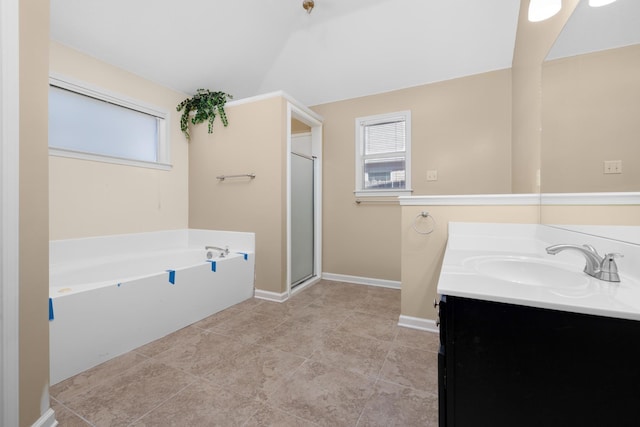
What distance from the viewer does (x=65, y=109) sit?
2.27 metres

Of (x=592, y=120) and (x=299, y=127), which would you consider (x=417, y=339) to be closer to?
(x=592, y=120)

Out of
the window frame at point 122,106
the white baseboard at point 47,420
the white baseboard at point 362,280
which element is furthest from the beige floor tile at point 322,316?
the window frame at point 122,106

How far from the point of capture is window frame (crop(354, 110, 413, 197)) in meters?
2.98

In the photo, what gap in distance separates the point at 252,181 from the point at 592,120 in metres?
2.47

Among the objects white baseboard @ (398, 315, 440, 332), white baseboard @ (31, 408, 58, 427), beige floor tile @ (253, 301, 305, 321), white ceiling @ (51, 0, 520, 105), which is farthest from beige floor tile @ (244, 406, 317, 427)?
white ceiling @ (51, 0, 520, 105)

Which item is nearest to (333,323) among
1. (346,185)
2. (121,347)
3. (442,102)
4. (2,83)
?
(121,347)

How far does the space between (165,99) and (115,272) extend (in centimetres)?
186

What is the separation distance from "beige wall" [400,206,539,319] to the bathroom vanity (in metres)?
1.11

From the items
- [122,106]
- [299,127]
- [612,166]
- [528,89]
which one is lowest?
[612,166]

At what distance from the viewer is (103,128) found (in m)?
2.52

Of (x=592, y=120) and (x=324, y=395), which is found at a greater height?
(x=592, y=120)

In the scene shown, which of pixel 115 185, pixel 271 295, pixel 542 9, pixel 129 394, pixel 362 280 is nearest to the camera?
pixel 129 394

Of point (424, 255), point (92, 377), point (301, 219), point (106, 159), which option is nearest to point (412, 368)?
point (424, 255)

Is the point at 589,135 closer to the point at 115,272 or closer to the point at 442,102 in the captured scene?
the point at 442,102
